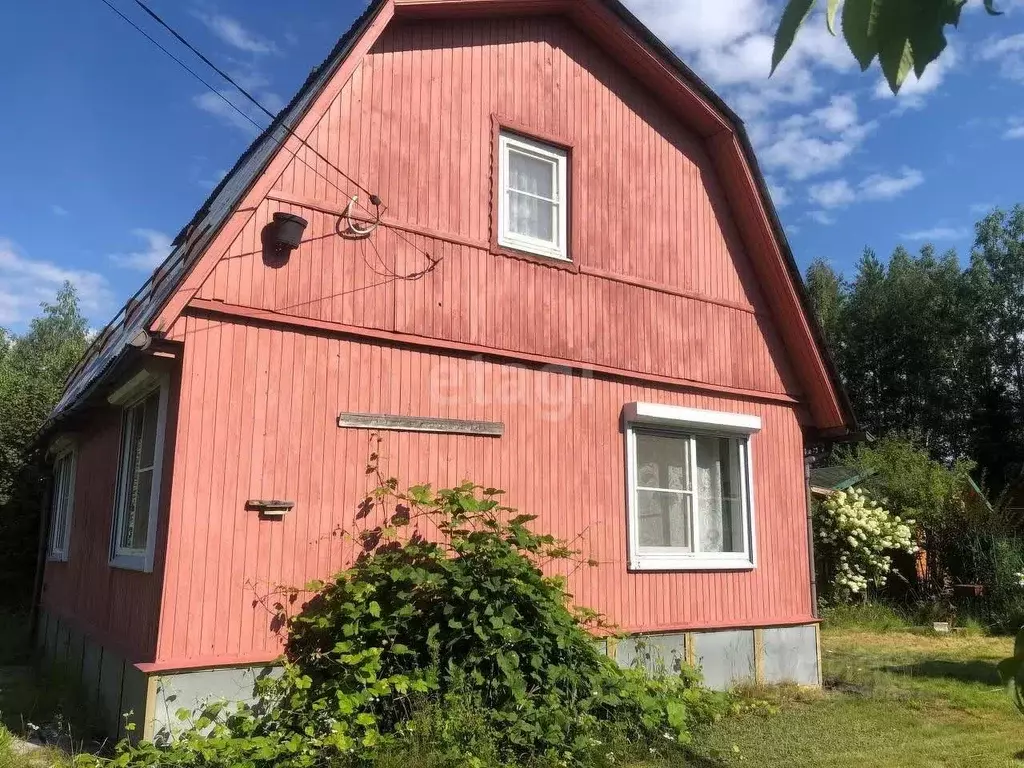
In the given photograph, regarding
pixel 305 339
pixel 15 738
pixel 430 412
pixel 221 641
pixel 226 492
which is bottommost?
pixel 15 738

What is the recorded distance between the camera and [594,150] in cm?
840

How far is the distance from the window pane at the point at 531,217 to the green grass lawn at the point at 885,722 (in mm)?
4684

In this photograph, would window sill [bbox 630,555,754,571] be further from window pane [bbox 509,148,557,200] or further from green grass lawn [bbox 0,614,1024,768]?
window pane [bbox 509,148,557,200]

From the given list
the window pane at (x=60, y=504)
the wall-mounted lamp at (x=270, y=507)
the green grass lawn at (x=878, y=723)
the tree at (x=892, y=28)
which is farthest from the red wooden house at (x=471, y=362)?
the tree at (x=892, y=28)

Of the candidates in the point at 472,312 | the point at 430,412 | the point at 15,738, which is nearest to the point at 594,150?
the point at 472,312

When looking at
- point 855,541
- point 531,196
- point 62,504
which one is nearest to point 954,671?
point 855,541

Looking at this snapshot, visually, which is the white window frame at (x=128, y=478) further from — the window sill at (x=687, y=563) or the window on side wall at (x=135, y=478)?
the window sill at (x=687, y=563)

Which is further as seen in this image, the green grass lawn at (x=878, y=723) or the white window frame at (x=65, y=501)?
the white window frame at (x=65, y=501)

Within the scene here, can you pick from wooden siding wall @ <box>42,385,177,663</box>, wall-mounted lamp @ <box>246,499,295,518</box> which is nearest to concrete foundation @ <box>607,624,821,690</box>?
wall-mounted lamp @ <box>246,499,295,518</box>

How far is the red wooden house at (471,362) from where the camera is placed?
232 inches

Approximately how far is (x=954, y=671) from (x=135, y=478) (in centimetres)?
922

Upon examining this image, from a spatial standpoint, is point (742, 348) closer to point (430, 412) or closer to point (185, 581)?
point (430, 412)

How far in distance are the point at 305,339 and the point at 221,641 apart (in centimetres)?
227

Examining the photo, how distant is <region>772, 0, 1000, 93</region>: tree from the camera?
52.8 inches
